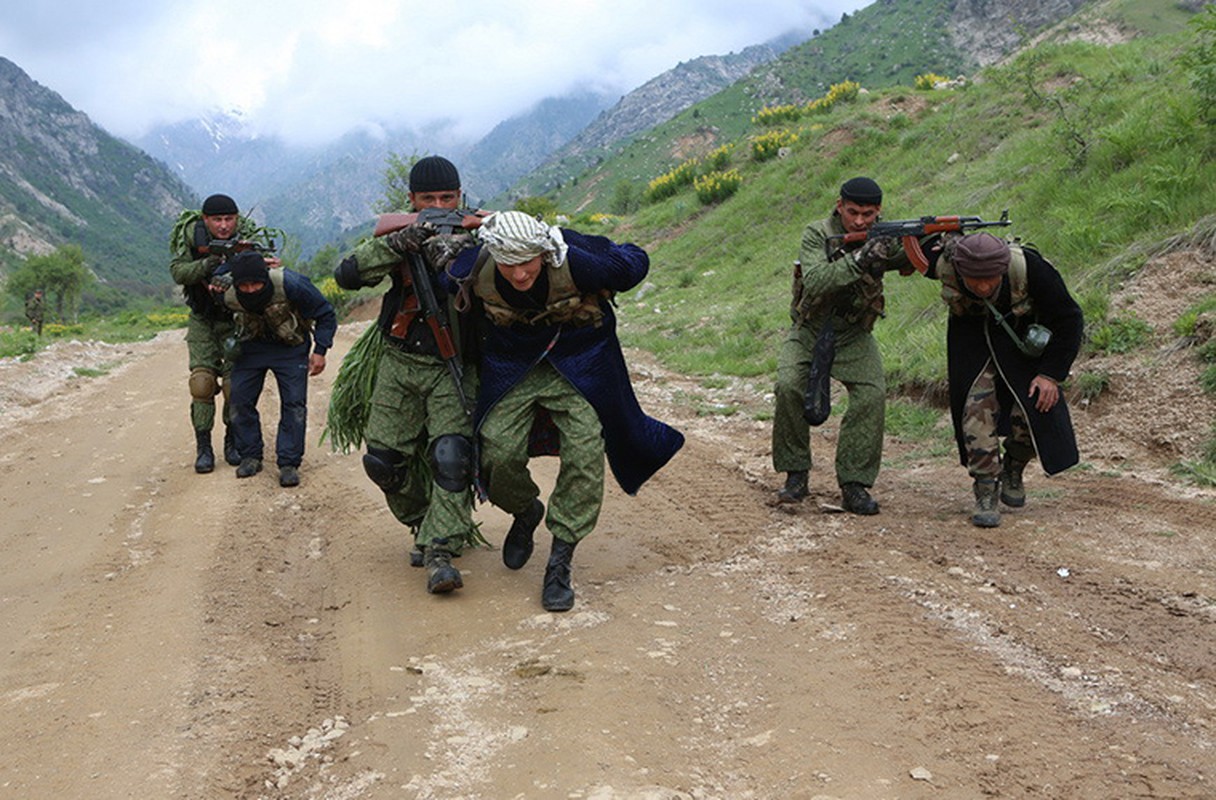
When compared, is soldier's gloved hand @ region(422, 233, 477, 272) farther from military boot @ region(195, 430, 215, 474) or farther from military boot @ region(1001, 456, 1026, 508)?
military boot @ region(195, 430, 215, 474)

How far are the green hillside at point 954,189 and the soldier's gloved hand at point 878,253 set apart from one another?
255 cm

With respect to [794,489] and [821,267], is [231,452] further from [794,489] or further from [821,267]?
[821,267]

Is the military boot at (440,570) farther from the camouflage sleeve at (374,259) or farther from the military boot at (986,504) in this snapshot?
the military boot at (986,504)

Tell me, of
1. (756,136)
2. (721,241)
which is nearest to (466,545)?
(721,241)

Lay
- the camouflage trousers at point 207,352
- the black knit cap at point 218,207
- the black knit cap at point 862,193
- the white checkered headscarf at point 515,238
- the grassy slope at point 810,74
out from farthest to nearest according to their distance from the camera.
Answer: the grassy slope at point 810,74
the camouflage trousers at point 207,352
the black knit cap at point 218,207
the black knit cap at point 862,193
the white checkered headscarf at point 515,238

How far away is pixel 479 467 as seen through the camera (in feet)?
14.6

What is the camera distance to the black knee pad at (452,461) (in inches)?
177

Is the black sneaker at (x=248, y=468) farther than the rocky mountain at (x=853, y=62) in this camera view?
No

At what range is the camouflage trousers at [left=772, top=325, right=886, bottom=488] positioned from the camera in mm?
5375

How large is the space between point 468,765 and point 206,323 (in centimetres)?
578

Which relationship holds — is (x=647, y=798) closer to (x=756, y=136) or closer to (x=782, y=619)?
(x=782, y=619)

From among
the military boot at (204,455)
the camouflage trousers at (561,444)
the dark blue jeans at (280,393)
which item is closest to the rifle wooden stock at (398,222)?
the camouflage trousers at (561,444)

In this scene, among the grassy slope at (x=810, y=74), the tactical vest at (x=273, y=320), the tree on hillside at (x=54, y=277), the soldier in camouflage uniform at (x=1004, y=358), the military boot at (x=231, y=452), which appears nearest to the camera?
the soldier in camouflage uniform at (x=1004, y=358)

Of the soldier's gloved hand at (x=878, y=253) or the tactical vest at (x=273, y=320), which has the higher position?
the soldier's gloved hand at (x=878, y=253)
